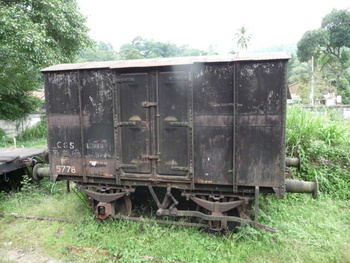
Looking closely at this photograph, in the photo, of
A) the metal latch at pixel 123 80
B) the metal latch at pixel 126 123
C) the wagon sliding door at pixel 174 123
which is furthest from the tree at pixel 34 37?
the wagon sliding door at pixel 174 123

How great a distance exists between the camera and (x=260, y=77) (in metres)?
4.18

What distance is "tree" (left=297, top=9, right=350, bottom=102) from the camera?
31011 millimetres

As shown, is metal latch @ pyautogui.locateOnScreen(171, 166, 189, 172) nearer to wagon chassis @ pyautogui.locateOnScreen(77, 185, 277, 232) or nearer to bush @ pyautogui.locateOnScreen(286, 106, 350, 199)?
wagon chassis @ pyautogui.locateOnScreen(77, 185, 277, 232)

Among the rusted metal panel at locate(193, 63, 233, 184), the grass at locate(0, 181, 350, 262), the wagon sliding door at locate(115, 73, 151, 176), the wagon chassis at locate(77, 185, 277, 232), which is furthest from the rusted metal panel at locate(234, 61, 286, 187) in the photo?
the wagon sliding door at locate(115, 73, 151, 176)

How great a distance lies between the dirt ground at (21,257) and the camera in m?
4.31

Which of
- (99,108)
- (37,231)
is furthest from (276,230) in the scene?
(37,231)

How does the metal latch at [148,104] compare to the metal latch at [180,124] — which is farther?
the metal latch at [148,104]

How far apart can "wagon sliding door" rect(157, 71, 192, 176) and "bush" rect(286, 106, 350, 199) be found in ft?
12.6

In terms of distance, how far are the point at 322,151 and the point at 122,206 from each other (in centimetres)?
553

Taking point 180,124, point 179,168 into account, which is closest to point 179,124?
point 180,124

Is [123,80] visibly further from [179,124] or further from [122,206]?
[122,206]

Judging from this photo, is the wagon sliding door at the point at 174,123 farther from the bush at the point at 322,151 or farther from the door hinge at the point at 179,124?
the bush at the point at 322,151

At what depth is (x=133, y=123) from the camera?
474cm

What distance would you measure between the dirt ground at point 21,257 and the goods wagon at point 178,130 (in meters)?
1.25
